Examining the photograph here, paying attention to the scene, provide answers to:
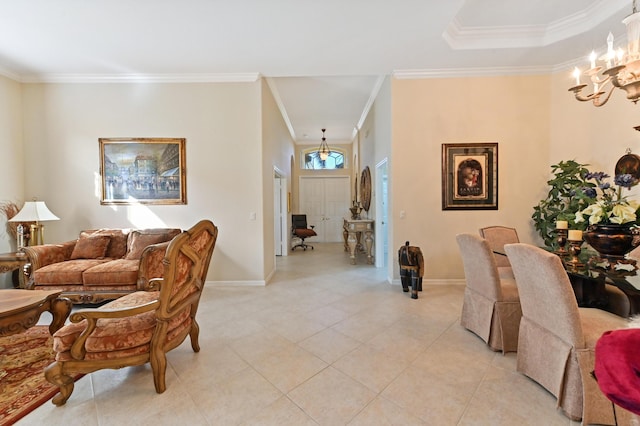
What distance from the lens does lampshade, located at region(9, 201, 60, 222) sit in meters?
3.49

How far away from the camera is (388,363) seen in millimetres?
2127

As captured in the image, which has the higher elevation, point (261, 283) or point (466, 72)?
point (466, 72)

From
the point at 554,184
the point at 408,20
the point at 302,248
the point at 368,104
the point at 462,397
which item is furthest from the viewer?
the point at 302,248

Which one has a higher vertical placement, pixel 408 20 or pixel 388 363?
pixel 408 20

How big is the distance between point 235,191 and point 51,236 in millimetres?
2894

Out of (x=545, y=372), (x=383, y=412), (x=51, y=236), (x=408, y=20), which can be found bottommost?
(x=383, y=412)

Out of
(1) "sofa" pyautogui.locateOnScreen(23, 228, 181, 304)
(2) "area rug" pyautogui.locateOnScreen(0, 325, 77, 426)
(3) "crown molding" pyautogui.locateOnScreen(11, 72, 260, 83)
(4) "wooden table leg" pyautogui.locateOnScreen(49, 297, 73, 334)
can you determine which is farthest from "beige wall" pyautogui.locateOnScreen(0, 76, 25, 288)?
(4) "wooden table leg" pyautogui.locateOnScreen(49, 297, 73, 334)

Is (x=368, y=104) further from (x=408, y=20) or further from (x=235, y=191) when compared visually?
(x=235, y=191)

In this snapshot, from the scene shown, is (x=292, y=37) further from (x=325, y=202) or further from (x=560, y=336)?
(x=325, y=202)

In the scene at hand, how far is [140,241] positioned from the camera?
3645 millimetres

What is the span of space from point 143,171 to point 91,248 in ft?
4.23

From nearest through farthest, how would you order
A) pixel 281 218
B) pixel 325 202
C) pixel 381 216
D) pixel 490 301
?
1. pixel 490 301
2. pixel 381 216
3. pixel 281 218
4. pixel 325 202

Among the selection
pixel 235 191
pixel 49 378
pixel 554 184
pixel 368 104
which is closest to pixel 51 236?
pixel 235 191

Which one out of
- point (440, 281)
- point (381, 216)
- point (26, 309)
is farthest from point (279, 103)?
point (26, 309)
